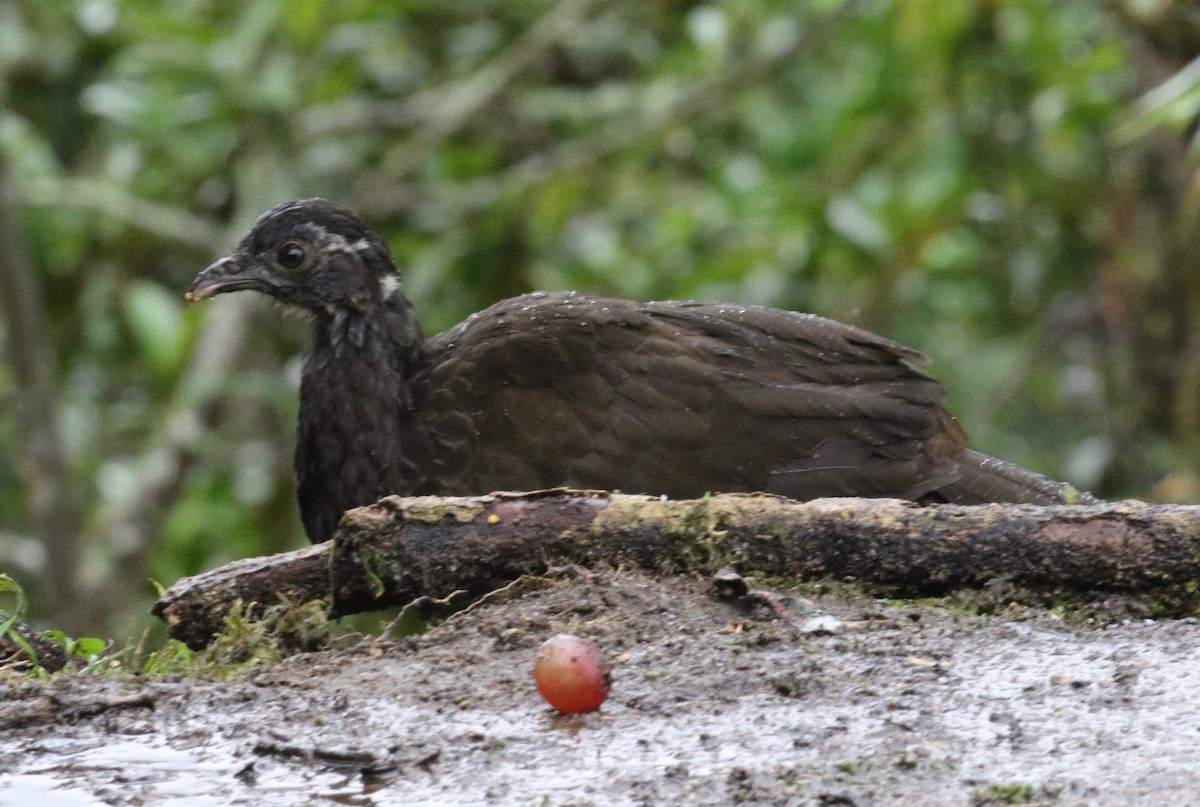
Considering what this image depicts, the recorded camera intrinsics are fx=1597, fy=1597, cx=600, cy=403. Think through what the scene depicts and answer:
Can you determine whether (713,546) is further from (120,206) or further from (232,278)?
(120,206)

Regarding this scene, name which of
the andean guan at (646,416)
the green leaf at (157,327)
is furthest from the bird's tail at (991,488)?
the green leaf at (157,327)

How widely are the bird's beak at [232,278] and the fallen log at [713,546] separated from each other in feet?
6.65

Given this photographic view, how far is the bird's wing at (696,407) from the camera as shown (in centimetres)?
453

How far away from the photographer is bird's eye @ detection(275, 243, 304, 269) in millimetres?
5266

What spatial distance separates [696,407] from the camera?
4590 millimetres

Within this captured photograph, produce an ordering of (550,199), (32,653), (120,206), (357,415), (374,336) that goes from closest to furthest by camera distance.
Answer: (32,653) → (357,415) → (374,336) → (120,206) → (550,199)

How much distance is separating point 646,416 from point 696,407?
15 centimetres

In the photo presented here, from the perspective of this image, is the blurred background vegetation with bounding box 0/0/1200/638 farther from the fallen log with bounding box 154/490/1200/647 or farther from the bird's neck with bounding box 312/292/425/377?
the fallen log with bounding box 154/490/1200/647

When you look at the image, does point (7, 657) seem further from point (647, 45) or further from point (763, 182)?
point (647, 45)

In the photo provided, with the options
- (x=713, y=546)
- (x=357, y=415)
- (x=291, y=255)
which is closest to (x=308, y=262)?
(x=291, y=255)

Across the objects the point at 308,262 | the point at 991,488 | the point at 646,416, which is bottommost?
the point at 991,488

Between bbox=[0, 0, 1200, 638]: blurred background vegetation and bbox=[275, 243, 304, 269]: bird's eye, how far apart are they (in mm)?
1552

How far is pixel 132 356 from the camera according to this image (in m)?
8.68

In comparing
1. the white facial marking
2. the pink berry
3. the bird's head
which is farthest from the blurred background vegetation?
the pink berry
